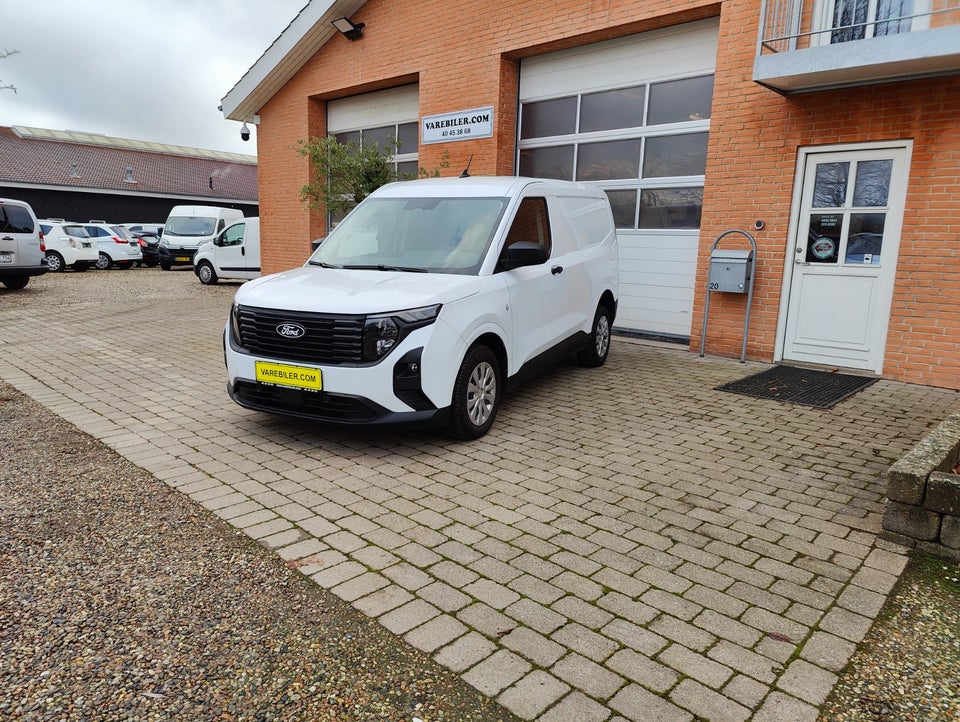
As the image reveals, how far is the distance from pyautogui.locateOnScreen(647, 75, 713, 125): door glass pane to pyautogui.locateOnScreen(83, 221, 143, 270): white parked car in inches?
880

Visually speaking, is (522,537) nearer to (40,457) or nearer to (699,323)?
(40,457)

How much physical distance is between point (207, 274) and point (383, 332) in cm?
1652

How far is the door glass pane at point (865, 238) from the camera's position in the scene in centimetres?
765

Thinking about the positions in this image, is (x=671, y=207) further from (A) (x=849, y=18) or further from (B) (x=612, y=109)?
(A) (x=849, y=18)

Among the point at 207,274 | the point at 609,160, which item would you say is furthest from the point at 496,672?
the point at 207,274

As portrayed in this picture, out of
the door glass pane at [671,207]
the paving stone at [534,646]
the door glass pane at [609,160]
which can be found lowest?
the paving stone at [534,646]

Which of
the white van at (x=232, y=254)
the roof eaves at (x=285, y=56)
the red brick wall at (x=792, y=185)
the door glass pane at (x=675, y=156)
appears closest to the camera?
the red brick wall at (x=792, y=185)

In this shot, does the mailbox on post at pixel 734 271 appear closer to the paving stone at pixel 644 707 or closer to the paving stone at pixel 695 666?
the paving stone at pixel 695 666

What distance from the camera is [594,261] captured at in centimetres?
A: 755

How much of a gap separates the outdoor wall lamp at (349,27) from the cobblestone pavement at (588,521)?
8891 mm

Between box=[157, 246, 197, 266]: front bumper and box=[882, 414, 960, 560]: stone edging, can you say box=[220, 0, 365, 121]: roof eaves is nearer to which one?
box=[157, 246, 197, 266]: front bumper

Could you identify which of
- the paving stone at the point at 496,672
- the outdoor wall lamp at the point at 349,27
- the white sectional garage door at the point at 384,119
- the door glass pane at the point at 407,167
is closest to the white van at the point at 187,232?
the white sectional garage door at the point at 384,119

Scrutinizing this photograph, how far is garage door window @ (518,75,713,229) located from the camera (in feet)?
31.4

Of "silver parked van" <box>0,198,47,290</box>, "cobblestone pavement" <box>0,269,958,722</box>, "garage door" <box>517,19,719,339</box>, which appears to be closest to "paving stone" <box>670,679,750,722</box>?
"cobblestone pavement" <box>0,269,958,722</box>
